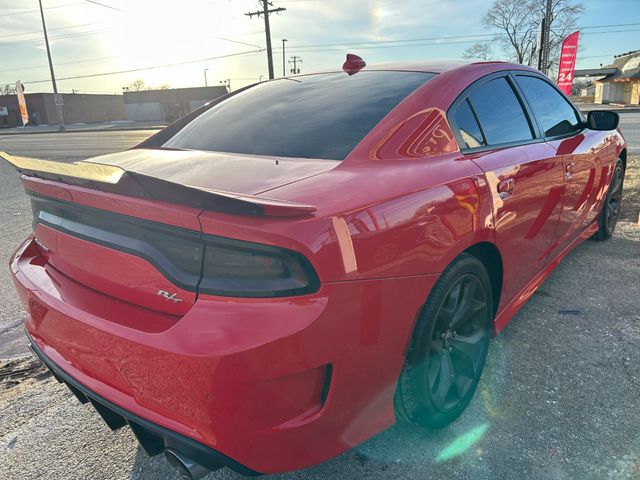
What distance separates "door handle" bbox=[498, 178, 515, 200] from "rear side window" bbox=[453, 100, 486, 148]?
0.71 feet

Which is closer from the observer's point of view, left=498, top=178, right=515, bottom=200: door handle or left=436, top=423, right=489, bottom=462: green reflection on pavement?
left=436, top=423, right=489, bottom=462: green reflection on pavement

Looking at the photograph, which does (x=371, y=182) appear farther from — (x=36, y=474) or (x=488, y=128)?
(x=36, y=474)

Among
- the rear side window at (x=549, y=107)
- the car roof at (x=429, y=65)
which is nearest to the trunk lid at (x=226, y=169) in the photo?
the car roof at (x=429, y=65)

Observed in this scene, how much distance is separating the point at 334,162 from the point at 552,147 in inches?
67.1

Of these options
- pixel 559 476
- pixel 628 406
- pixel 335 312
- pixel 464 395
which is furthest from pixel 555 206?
pixel 335 312

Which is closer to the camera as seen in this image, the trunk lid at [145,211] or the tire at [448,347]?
the trunk lid at [145,211]

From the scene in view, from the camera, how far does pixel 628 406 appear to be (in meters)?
2.25

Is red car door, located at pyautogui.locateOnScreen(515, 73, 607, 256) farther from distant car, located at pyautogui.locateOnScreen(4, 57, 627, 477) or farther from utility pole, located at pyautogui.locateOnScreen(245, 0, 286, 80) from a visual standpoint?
utility pole, located at pyautogui.locateOnScreen(245, 0, 286, 80)

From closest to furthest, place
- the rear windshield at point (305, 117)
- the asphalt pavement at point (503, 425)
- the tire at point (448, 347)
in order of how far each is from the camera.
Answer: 1. the tire at point (448, 347)
2. the asphalt pavement at point (503, 425)
3. the rear windshield at point (305, 117)

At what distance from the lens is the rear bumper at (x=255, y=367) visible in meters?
1.32

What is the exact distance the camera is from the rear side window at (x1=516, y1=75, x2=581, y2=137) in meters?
2.97

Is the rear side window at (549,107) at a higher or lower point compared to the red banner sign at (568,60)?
lower

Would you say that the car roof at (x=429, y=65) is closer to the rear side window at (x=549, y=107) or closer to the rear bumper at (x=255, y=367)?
the rear side window at (x=549, y=107)

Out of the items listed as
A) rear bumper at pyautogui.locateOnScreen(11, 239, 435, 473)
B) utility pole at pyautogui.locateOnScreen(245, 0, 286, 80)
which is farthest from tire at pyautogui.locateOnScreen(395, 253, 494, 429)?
utility pole at pyautogui.locateOnScreen(245, 0, 286, 80)
